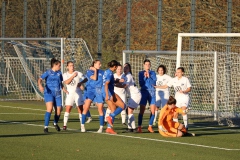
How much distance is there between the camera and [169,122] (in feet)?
57.4

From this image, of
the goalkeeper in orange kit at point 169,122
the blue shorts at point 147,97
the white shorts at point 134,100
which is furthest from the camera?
the blue shorts at point 147,97

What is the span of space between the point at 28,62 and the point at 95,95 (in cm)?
1567

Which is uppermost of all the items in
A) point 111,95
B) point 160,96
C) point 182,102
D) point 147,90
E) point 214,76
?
point 214,76

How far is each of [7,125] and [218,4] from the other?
674 inches

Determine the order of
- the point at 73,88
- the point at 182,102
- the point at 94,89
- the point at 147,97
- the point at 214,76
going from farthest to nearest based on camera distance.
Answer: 1. the point at 214,76
2. the point at 73,88
3. the point at 182,102
4. the point at 147,97
5. the point at 94,89

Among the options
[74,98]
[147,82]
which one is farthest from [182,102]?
[74,98]

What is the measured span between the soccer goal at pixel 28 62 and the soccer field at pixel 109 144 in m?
8.67

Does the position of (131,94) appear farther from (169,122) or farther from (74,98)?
(74,98)

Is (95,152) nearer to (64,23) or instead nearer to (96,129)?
(96,129)

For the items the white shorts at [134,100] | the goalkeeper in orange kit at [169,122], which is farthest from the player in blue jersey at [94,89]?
the goalkeeper in orange kit at [169,122]

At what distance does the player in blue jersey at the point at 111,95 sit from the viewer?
17.7 meters

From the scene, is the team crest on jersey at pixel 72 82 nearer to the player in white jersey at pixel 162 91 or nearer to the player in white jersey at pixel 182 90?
the player in white jersey at pixel 162 91

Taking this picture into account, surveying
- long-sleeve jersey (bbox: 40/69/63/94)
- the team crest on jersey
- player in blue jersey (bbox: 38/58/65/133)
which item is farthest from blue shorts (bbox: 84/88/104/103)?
the team crest on jersey

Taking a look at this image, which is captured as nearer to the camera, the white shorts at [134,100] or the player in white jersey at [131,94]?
the player in white jersey at [131,94]
